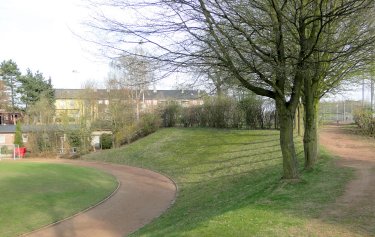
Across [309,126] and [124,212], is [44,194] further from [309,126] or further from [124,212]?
[309,126]

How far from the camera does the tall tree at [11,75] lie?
244ft

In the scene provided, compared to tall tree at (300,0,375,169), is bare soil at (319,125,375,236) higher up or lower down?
lower down

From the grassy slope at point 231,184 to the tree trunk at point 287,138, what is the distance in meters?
0.41

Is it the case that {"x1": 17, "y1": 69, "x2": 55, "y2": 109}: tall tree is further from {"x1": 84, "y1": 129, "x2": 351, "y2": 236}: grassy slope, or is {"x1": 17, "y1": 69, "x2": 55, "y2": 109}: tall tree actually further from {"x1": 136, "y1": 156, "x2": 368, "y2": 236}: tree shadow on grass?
{"x1": 136, "y1": 156, "x2": 368, "y2": 236}: tree shadow on grass

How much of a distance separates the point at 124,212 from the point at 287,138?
8.80m

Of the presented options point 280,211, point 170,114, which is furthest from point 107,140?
point 280,211

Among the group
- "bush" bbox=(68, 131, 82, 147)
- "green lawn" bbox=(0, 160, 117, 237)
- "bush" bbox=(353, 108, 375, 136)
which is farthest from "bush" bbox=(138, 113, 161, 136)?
"bush" bbox=(353, 108, 375, 136)

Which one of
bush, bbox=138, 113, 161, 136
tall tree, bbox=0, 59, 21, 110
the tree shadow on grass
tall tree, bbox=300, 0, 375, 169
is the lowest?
the tree shadow on grass

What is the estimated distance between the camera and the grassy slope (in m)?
7.01

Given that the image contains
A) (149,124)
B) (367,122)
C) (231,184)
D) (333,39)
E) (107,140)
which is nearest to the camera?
(333,39)

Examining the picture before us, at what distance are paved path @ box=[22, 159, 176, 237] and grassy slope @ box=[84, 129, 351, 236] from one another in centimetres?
96

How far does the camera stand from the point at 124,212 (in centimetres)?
1667

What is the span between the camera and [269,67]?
32.8 ft

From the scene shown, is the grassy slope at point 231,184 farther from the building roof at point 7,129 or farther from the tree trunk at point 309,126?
the building roof at point 7,129
